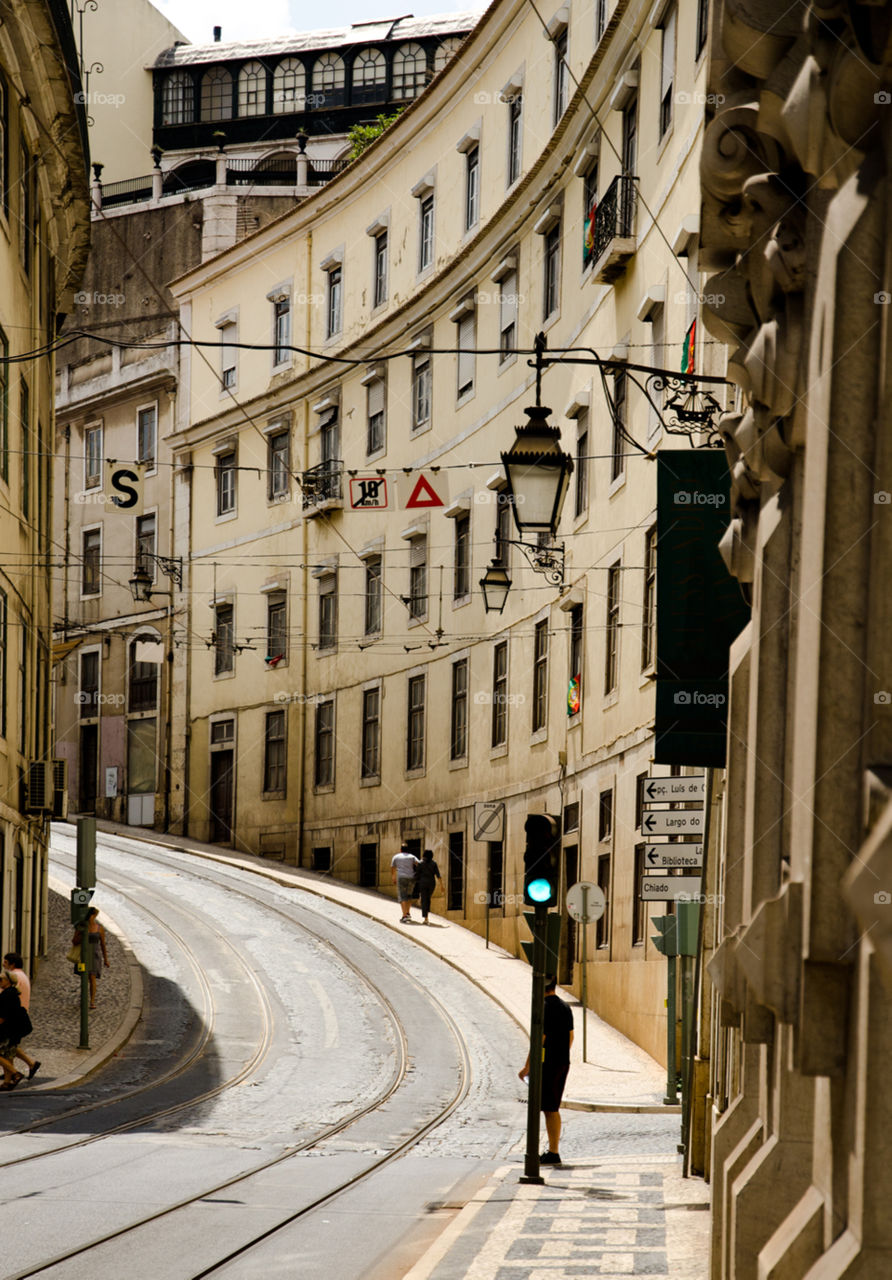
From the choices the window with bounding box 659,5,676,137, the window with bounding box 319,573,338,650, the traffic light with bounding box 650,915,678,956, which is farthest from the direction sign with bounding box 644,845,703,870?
the window with bounding box 319,573,338,650

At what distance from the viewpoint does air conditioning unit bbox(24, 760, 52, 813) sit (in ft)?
99.3

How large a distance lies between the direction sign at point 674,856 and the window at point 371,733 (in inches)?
969

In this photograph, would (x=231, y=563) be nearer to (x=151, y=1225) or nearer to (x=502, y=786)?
(x=502, y=786)

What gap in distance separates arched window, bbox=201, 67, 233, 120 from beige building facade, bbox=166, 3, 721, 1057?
14858 millimetres

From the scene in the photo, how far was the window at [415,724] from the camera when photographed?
4059cm

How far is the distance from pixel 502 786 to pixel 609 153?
11.7m

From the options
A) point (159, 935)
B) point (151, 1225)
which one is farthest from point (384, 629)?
point (151, 1225)

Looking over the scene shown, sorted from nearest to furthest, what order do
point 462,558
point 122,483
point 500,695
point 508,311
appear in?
1. point 500,695
2. point 508,311
3. point 122,483
4. point 462,558

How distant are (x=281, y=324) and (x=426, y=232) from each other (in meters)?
7.44

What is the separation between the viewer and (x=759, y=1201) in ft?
24.5

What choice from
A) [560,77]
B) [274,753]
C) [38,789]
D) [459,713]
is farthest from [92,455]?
[38,789]

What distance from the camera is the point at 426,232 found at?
41781 millimetres

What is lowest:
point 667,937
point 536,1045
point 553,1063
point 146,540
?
point 553,1063

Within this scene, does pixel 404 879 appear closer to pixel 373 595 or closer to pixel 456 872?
pixel 456 872
